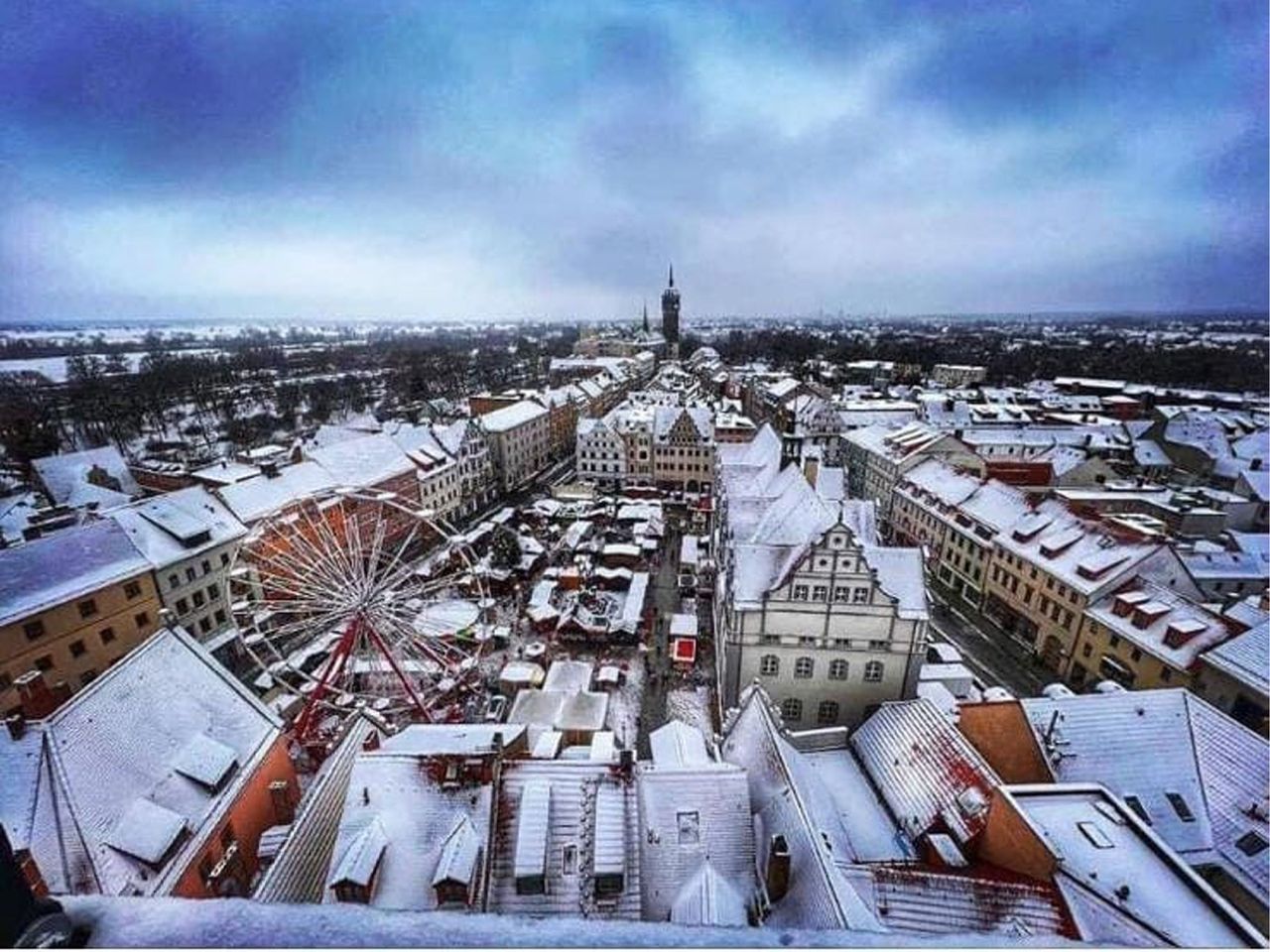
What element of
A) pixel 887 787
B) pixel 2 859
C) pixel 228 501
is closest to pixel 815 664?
pixel 887 787

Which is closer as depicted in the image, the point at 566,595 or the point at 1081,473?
the point at 566,595

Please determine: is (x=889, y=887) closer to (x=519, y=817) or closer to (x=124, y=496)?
(x=519, y=817)

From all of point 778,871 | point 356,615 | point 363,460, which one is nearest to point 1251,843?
point 778,871

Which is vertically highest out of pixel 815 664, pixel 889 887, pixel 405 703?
pixel 889 887

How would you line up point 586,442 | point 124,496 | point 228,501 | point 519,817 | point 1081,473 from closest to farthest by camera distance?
point 519,817 < point 228,501 < point 124,496 < point 1081,473 < point 586,442

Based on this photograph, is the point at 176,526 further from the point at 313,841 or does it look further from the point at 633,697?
the point at 633,697

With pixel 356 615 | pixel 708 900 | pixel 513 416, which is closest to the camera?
pixel 708 900
